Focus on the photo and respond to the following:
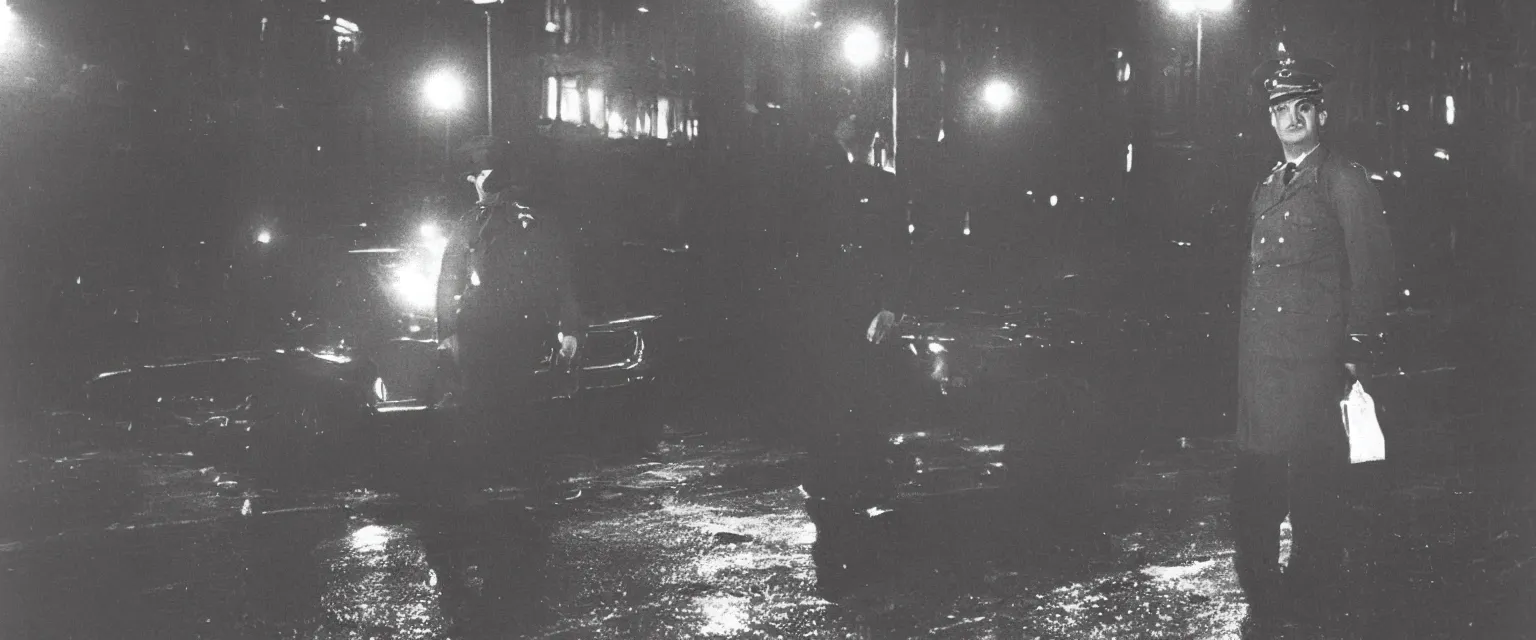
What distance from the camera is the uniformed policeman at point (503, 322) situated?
7.22 metres

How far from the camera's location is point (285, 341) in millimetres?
7555

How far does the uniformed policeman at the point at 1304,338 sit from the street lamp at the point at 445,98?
19.5ft

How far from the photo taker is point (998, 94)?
461 inches

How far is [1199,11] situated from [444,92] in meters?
7.70

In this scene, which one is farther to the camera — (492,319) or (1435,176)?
(1435,176)

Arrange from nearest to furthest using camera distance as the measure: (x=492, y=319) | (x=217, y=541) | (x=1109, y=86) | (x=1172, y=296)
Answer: (x=217, y=541)
(x=492, y=319)
(x=1172, y=296)
(x=1109, y=86)

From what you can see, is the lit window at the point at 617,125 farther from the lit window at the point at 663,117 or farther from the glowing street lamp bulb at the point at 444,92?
the glowing street lamp bulb at the point at 444,92

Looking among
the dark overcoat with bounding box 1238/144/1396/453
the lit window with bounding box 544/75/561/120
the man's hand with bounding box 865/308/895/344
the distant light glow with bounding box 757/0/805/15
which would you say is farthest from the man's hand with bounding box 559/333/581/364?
the dark overcoat with bounding box 1238/144/1396/453

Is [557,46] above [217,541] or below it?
above

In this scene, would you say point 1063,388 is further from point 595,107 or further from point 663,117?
point 595,107

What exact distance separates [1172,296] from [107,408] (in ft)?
28.6

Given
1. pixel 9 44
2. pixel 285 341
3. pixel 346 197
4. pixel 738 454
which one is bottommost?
pixel 738 454

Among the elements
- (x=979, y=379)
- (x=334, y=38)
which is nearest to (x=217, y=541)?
(x=334, y=38)

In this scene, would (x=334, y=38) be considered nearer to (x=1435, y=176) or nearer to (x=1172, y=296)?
(x=1172, y=296)
